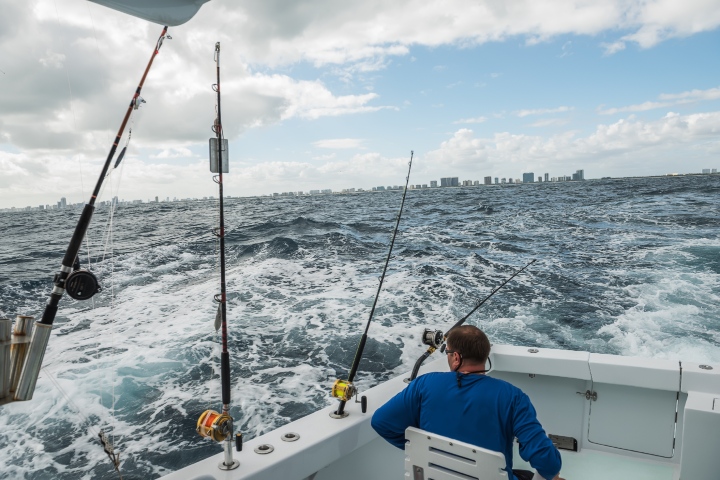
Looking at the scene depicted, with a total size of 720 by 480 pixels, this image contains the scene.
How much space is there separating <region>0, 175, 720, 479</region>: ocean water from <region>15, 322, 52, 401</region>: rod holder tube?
43.5 inches

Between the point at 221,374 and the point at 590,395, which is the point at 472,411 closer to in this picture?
the point at 221,374

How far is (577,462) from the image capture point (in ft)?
9.52

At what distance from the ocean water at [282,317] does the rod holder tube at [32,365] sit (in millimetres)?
1105

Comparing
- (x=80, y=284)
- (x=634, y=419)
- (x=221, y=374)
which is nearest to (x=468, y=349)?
(x=221, y=374)

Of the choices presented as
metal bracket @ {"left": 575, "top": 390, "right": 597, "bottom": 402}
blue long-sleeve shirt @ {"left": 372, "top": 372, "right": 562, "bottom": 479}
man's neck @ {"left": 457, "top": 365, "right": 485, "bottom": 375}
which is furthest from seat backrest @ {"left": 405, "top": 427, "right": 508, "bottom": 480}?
metal bracket @ {"left": 575, "top": 390, "right": 597, "bottom": 402}

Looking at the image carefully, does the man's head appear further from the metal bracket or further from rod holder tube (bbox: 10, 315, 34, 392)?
the metal bracket

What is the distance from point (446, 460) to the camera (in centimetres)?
152

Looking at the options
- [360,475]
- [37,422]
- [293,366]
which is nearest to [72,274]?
[360,475]

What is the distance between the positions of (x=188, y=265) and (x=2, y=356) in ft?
32.4

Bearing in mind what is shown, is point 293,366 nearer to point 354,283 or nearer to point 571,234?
point 354,283

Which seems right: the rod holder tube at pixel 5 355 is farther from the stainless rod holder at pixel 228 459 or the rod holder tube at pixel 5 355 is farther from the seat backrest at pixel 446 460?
the seat backrest at pixel 446 460

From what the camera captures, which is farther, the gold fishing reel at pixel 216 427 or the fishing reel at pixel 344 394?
the fishing reel at pixel 344 394

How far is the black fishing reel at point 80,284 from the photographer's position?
4.57ft

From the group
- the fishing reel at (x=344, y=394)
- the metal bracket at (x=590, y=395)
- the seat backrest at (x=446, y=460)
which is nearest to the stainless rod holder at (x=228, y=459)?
the fishing reel at (x=344, y=394)
